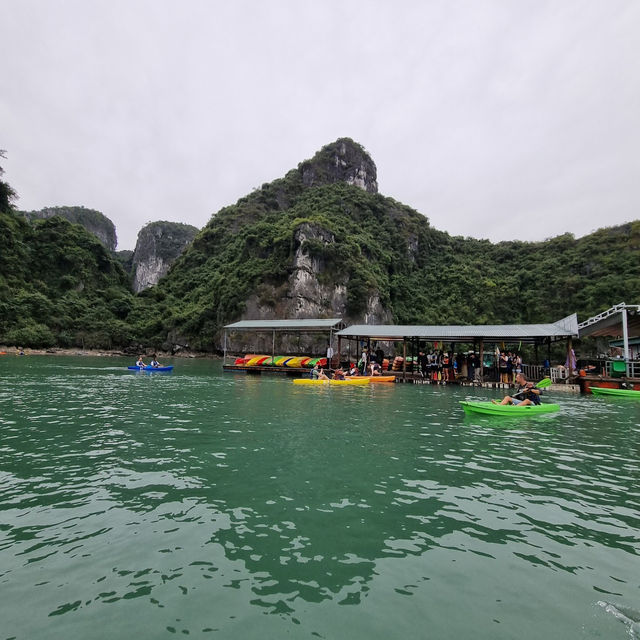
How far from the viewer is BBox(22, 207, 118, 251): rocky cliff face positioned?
130000 millimetres

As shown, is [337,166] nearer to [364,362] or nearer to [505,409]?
[364,362]

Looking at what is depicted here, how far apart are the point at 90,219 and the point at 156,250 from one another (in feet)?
102

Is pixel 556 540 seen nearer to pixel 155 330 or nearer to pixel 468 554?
pixel 468 554

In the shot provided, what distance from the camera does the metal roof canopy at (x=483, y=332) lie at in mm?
22125

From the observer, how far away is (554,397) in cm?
1880

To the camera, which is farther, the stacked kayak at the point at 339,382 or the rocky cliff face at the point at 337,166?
the rocky cliff face at the point at 337,166

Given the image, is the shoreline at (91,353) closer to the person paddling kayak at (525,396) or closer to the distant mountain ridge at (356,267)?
the distant mountain ridge at (356,267)

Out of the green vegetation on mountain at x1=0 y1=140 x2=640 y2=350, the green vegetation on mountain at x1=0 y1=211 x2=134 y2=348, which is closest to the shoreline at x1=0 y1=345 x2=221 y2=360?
the green vegetation on mountain at x1=0 y1=211 x2=134 y2=348

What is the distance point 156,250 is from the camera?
410 ft

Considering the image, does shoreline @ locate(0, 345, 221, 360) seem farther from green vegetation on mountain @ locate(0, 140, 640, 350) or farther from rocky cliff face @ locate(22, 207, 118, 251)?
rocky cliff face @ locate(22, 207, 118, 251)

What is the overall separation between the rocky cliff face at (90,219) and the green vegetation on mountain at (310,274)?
60724mm

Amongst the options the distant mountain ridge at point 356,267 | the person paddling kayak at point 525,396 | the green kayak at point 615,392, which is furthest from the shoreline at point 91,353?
the person paddling kayak at point 525,396

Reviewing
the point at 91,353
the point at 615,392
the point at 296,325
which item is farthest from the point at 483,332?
the point at 91,353

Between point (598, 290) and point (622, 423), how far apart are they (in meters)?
54.1
